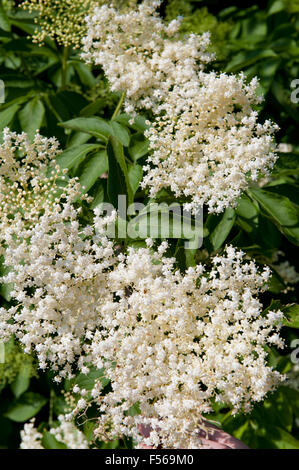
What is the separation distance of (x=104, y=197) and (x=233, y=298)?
2.44ft

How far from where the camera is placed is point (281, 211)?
2125 mm

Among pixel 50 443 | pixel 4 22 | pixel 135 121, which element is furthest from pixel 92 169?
pixel 50 443

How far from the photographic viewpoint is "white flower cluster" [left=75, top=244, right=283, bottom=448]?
1.57 metres

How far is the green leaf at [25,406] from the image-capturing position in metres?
3.17

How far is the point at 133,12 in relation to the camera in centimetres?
226

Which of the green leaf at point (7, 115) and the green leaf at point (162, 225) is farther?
the green leaf at point (7, 115)

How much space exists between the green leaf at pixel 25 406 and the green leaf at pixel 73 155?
1.89 m

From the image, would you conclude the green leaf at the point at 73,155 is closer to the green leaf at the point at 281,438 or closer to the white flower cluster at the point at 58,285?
the white flower cluster at the point at 58,285

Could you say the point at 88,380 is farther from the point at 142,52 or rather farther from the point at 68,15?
the point at 68,15

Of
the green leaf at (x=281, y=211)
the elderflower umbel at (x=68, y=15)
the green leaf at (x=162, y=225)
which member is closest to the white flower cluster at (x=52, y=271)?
the green leaf at (x=162, y=225)

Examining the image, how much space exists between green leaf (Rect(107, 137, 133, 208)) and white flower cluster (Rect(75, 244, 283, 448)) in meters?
0.28

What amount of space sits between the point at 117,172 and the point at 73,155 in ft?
1.09

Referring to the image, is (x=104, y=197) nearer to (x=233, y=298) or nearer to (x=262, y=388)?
(x=233, y=298)
